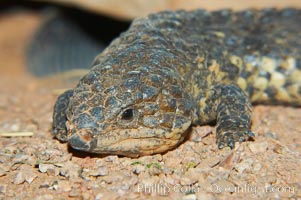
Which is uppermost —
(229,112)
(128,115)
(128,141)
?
(229,112)

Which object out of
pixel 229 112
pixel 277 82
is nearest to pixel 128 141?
pixel 229 112

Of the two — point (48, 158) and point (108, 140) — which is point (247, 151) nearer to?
point (108, 140)

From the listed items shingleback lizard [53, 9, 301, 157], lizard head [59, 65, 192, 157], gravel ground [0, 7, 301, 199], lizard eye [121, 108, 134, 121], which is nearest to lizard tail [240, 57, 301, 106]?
shingleback lizard [53, 9, 301, 157]

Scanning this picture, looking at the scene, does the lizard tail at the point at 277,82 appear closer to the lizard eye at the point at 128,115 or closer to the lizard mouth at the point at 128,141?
the lizard mouth at the point at 128,141

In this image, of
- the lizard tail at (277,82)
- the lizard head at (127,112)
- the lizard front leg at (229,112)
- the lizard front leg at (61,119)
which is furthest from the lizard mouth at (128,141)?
the lizard tail at (277,82)

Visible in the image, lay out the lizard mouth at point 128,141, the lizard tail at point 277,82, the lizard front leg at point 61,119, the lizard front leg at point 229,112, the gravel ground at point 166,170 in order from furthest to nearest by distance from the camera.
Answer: the lizard tail at point 277,82, the lizard front leg at point 61,119, the lizard front leg at point 229,112, the lizard mouth at point 128,141, the gravel ground at point 166,170

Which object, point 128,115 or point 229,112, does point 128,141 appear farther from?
point 229,112

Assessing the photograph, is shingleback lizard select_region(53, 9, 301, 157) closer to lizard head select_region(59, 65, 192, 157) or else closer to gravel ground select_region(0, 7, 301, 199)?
lizard head select_region(59, 65, 192, 157)

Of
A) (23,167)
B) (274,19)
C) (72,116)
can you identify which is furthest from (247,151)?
(274,19)
